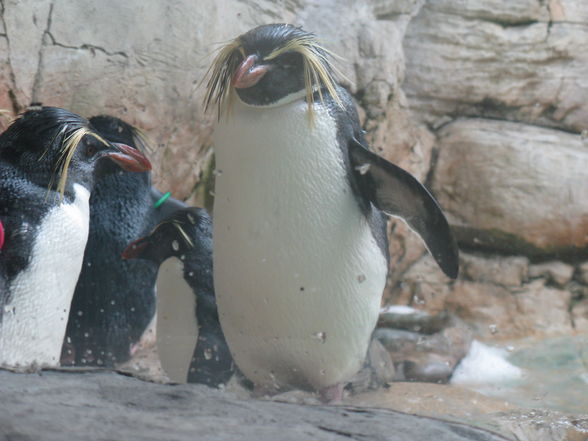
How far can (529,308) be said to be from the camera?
3.15 meters

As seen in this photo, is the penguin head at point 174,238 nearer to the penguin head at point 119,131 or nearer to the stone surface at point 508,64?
the penguin head at point 119,131

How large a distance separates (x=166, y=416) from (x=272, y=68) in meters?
1.04

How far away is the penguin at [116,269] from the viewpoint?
2.09m

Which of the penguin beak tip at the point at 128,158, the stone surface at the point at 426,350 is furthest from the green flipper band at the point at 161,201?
the stone surface at the point at 426,350

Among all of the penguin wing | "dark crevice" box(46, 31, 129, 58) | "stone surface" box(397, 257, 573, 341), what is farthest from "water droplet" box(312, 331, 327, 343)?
"stone surface" box(397, 257, 573, 341)

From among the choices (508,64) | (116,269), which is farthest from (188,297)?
(508,64)

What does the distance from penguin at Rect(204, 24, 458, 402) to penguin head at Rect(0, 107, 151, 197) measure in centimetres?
30

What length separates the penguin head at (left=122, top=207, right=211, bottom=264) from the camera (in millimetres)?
2068

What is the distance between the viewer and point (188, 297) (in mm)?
2070

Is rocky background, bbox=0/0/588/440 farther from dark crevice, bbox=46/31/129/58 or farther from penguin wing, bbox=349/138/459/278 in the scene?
penguin wing, bbox=349/138/459/278

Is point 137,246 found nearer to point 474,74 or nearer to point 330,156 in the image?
point 330,156

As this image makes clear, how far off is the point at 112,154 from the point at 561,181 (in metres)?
2.07

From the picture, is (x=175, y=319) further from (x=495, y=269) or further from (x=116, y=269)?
(x=495, y=269)

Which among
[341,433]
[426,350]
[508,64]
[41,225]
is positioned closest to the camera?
[341,433]
